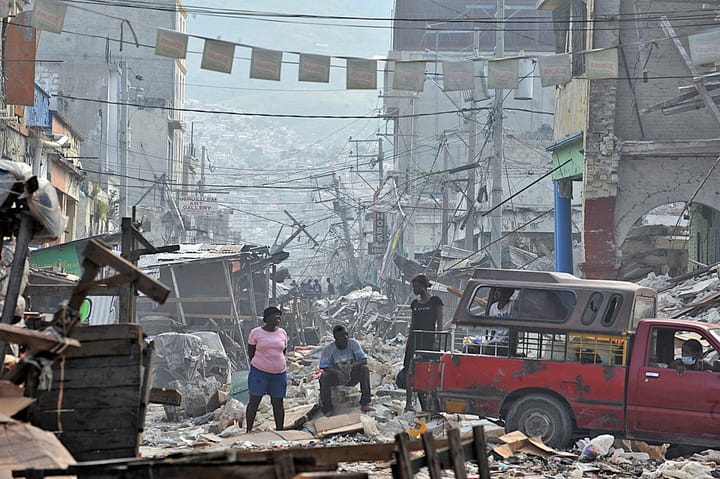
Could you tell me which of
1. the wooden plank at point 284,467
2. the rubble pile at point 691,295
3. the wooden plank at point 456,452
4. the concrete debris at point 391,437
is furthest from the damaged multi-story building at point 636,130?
the wooden plank at point 284,467

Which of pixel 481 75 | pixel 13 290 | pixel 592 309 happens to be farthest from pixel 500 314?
pixel 481 75

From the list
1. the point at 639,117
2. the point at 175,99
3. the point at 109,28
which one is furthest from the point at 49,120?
the point at 175,99

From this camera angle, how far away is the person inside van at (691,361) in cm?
1182

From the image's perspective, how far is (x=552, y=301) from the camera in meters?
13.1

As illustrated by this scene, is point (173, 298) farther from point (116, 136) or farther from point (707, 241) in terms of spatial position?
point (116, 136)

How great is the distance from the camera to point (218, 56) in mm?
18422

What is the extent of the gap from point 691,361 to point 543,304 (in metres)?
2.02

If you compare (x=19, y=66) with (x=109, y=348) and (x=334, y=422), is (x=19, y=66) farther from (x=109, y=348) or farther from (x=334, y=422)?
(x=109, y=348)

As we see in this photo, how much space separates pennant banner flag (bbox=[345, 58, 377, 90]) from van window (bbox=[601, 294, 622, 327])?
7.57 meters

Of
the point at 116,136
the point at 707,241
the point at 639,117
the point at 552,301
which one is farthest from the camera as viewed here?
the point at 116,136

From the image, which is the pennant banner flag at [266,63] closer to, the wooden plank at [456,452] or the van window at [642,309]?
the van window at [642,309]

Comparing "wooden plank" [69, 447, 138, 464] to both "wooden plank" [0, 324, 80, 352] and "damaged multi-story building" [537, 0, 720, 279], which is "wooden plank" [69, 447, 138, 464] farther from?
"damaged multi-story building" [537, 0, 720, 279]

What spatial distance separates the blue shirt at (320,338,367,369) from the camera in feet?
46.4

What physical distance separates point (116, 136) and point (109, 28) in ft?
46.5
